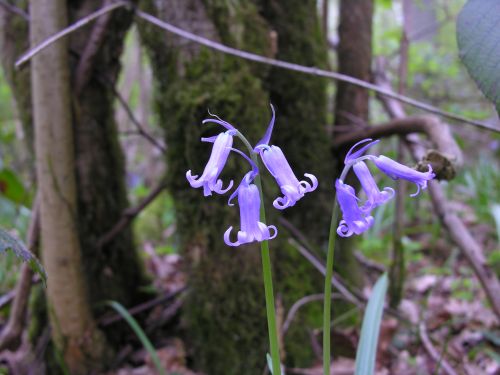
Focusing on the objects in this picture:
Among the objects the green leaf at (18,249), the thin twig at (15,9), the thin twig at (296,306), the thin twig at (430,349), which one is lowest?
the thin twig at (430,349)

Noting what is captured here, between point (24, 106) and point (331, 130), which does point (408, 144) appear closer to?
point (331, 130)

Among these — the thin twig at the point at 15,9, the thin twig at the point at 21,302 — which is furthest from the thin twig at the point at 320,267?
the thin twig at the point at 15,9

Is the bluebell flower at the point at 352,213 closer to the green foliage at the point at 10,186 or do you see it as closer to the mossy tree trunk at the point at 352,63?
the mossy tree trunk at the point at 352,63

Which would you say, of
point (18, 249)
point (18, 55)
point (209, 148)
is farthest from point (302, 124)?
point (18, 249)

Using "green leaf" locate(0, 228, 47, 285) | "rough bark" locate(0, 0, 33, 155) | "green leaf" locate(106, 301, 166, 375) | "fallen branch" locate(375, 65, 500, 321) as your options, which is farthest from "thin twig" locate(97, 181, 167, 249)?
"green leaf" locate(0, 228, 47, 285)

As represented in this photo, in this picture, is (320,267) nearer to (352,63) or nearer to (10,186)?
(352,63)

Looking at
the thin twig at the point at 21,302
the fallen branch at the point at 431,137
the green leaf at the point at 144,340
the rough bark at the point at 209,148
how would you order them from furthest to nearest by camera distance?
the thin twig at the point at 21,302 → the rough bark at the point at 209,148 → the green leaf at the point at 144,340 → the fallen branch at the point at 431,137
